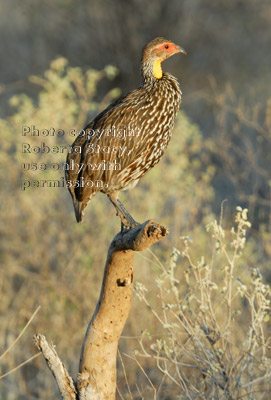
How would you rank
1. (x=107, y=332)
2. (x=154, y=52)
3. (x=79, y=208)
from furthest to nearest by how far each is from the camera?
(x=154, y=52)
(x=79, y=208)
(x=107, y=332)

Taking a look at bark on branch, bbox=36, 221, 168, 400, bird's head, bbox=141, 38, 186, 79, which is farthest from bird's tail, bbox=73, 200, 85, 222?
bird's head, bbox=141, 38, 186, 79

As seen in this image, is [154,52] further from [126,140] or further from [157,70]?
[126,140]

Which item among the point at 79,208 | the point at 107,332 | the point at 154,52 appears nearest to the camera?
the point at 107,332

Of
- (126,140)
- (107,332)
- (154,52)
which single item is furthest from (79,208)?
(154,52)

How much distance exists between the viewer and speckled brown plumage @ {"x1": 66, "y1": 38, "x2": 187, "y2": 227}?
181 inches

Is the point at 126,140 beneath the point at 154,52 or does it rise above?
beneath

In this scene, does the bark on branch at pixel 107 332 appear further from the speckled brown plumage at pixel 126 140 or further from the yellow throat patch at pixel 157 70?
the yellow throat patch at pixel 157 70

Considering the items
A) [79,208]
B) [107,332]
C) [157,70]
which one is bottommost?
[107,332]

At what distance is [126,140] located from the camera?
4734mm

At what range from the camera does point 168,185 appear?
7504 millimetres

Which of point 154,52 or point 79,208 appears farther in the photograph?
point 154,52

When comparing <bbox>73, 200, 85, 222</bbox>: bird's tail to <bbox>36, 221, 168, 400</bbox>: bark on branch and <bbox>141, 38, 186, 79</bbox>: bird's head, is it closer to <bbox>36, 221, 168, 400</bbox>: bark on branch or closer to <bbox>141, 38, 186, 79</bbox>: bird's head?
<bbox>36, 221, 168, 400</bbox>: bark on branch

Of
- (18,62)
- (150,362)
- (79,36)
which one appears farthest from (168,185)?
(18,62)

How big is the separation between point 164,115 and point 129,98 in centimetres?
25
